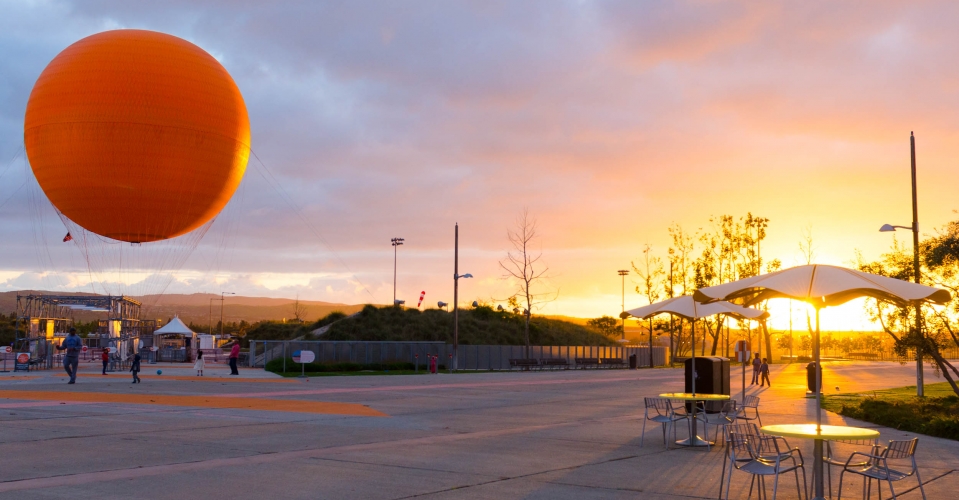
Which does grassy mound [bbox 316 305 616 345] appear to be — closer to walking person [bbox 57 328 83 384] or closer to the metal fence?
the metal fence

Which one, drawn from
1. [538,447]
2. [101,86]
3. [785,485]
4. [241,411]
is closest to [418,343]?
[101,86]

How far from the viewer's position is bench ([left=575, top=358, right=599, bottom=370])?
6171 centimetres

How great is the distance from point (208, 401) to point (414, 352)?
101ft

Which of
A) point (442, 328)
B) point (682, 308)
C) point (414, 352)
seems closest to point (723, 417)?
point (682, 308)

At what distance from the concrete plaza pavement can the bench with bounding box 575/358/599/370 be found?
37.7m

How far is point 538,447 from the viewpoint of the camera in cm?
1376

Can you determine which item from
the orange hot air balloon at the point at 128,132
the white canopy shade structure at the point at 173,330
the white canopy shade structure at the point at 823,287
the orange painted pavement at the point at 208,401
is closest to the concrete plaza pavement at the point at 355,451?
the orange painted pavement at the point at 208,401

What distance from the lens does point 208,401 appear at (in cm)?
2247

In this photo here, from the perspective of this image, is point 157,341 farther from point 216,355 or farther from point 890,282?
point 890,282

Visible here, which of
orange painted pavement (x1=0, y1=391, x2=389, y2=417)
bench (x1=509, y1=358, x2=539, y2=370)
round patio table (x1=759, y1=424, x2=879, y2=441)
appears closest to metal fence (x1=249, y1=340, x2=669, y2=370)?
bench (x1=509, y1=358, x2=539, y2=370)

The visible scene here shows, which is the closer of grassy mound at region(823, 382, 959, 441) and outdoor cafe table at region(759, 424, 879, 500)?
outdoor cafe table at region(759, 424, 879, 500)

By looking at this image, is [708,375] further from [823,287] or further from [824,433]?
[824,433]

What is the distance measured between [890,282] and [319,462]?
802 centimetres

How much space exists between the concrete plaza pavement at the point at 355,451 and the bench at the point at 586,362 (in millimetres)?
37685
